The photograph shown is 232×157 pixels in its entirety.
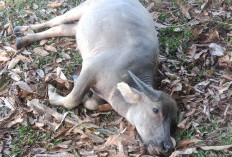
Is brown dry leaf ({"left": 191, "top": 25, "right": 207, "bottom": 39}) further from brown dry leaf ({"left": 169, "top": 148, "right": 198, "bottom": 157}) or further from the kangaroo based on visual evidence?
brown dry leaf ({"left": 169, "top": 148, "right": 198, "bottom": 157})

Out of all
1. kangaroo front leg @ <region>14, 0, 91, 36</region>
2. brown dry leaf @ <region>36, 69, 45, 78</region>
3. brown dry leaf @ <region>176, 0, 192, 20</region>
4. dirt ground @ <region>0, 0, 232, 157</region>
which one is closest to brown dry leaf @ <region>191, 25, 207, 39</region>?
dirt ground @ <region>0, 0, 232, 157</region>

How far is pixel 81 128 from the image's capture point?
5.11 m

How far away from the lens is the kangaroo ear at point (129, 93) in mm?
4992

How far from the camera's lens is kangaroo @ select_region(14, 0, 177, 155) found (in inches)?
186

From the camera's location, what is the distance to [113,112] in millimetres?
5578

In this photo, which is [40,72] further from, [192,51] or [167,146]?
[167,146]

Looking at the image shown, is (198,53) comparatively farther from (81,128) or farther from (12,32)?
(12,32)

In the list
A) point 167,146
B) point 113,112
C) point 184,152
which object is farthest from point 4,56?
point 184,152

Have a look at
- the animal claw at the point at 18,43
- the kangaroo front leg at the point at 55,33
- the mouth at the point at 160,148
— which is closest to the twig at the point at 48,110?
the mouth at the point at 160,148

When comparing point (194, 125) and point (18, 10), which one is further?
point (18, 10)

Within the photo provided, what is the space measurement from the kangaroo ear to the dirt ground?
37 cm

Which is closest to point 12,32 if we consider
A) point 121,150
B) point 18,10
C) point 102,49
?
point 18,10

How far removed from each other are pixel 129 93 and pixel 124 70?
0.44 m

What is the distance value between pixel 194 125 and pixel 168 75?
1125 millimetres
